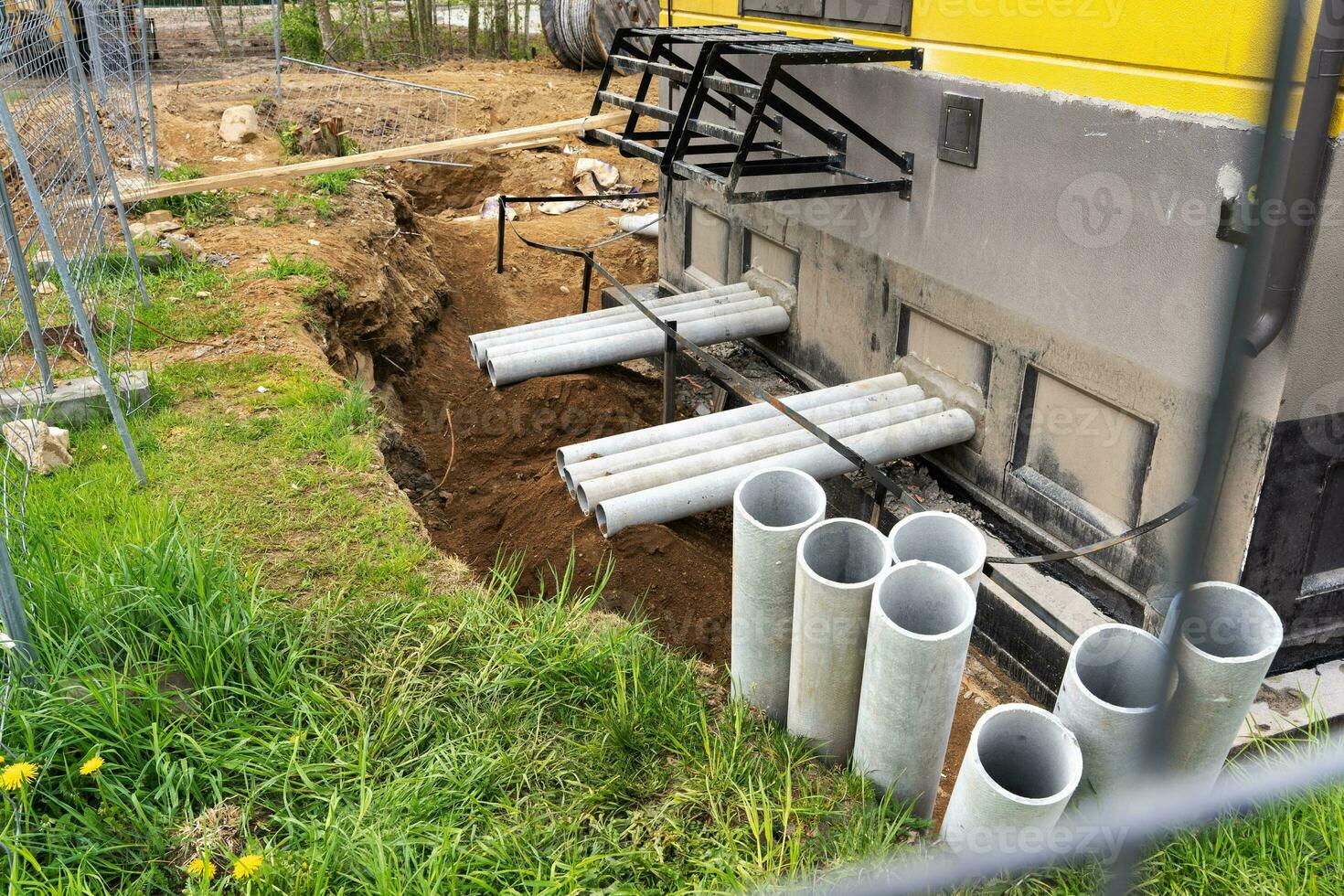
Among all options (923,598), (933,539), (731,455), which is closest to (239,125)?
(731,455)

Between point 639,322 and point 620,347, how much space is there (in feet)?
1.48

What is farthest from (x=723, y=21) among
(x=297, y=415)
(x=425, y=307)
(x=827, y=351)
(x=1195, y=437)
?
(x=1195, y=437)

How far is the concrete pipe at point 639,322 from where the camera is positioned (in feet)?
23.5

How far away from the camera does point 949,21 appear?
523 cm

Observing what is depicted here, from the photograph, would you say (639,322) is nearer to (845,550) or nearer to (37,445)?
(37,445)

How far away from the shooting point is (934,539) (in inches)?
138

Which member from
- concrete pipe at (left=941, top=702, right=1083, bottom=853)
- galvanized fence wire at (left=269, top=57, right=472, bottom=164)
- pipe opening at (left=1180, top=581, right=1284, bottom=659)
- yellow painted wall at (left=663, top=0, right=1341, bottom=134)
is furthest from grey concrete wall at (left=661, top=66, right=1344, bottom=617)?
galvanized fence wire at (left=269, top=57, right=472, bottom=164)

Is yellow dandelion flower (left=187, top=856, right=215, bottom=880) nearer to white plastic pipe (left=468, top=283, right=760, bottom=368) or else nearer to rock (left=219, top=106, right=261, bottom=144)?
white plastic pipe (left=468, top=283, right=760, bottom=368)

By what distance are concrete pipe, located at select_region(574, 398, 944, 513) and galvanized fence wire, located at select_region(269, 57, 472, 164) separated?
8315mm

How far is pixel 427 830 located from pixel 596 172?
36.7 ft

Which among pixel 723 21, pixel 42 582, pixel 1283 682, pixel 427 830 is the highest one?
pixel 723 21

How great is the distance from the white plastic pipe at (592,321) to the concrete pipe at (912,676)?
15.2ft

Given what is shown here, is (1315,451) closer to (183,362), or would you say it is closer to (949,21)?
(949,21)

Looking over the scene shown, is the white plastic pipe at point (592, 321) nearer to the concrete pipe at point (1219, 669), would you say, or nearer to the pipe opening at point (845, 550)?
the pipe opening at point (845, 550)
